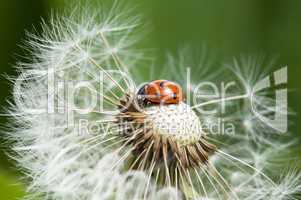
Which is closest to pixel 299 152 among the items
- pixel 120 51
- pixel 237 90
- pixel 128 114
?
pixel 237 90

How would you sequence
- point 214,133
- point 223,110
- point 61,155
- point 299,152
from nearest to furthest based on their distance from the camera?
1. point 61,155
2. point 214,133
3. point 223,110
4. point 299,152

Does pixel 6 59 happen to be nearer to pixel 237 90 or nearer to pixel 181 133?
pixel 237 90

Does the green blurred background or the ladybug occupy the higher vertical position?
the green blurred background

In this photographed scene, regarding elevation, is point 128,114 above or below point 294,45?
below

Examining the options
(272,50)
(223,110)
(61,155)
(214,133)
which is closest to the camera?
(61,155)

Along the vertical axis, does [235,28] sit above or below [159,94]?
above

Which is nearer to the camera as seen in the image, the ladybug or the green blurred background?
the ladybug

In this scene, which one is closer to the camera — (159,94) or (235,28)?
(159,94)

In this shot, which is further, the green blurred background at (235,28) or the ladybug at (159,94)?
the green blurred background at (235,28)
